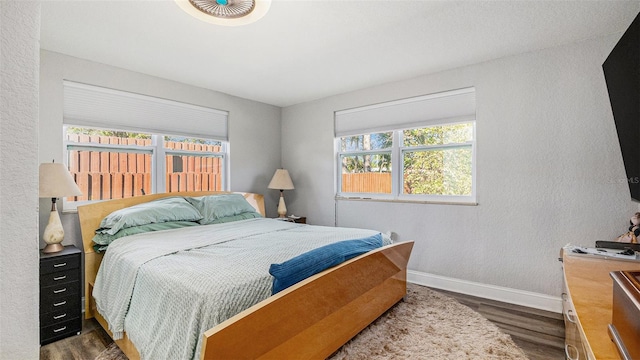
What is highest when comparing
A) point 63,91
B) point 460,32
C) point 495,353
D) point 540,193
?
point 460,32

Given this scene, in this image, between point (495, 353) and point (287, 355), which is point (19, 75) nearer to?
point (287, 355)

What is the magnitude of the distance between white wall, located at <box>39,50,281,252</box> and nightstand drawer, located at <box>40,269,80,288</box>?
589mm

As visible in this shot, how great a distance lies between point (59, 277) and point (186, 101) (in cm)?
220

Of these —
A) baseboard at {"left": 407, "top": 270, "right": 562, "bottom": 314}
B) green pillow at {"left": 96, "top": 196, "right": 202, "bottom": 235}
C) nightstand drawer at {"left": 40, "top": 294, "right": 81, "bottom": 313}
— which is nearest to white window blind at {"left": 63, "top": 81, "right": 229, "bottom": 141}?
green pillow at {"left": 96, "top": 196, "right": 202, "bottom": 235}

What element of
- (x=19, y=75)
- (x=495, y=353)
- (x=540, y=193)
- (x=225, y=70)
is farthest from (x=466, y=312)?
(x=225, y=70)

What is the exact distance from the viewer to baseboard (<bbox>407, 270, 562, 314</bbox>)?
103 inches

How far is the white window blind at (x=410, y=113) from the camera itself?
10.2 feet

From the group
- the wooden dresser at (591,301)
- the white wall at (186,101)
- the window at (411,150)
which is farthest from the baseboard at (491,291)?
the white wall at (186,101)

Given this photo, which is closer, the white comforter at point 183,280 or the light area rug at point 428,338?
the white comforter at point 183,280

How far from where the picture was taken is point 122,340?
1.89 m

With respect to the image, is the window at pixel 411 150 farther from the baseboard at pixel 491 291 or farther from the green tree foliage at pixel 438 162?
the baseboard at pixel 491 291

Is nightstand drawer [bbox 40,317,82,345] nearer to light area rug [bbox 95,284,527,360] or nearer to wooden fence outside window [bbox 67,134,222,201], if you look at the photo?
light area rug [bbox 95,284,527,360]

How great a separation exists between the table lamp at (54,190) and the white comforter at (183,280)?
0.47m

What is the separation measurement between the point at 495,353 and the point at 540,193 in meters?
1.54
